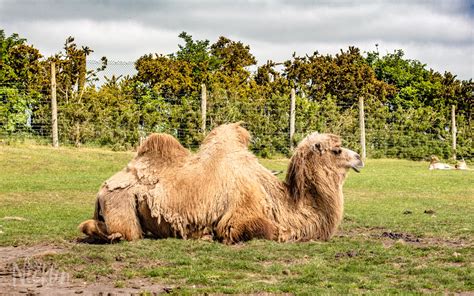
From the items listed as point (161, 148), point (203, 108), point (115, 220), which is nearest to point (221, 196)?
point (161, 148)

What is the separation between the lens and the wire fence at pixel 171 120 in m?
27.3

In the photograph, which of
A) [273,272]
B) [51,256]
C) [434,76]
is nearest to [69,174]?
[51,256]

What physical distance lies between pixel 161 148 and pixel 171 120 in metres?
18.8

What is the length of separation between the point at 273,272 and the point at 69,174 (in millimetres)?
15153

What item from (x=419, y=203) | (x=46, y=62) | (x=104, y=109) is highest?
(x=46, y=62)

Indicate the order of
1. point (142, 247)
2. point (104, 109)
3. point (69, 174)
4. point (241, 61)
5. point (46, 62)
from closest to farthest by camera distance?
1. point (142, 247)
2. point (69, 174)
3. point (104, 109)
4. point (46, 62)
5. point (241, 61)

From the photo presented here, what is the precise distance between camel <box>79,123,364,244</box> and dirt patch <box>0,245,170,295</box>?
171cm

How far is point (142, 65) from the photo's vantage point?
33781mm

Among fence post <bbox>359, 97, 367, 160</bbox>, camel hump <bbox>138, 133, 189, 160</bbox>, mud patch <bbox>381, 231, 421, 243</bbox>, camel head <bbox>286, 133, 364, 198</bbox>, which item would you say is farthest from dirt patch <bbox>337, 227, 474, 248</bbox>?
fence post <bbox>359, 97, 367, 160</bbox>

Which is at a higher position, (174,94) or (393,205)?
(174,94)

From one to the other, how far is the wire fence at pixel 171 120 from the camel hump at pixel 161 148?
16.8m

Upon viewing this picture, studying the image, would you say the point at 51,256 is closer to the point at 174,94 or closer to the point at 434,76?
the point at 174,94

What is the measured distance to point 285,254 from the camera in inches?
345

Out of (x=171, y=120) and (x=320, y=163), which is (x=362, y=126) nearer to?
(x=171, y=120)
